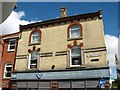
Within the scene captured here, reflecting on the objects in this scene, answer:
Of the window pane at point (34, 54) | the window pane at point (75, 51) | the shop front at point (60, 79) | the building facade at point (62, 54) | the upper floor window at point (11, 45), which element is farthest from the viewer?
the upper floor window at point (11, 45)

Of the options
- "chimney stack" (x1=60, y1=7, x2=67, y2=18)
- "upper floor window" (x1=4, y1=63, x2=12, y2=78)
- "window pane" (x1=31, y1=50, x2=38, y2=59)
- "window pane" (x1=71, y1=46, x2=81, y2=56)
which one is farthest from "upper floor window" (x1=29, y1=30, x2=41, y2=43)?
"window pane" (x1=71, y1=46, x2=81, y2=56)

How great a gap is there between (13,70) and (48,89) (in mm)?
4993

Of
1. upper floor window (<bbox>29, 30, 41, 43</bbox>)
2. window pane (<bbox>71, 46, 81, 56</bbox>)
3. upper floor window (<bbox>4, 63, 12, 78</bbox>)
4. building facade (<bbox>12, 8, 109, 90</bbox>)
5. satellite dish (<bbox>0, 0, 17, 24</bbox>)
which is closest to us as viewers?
satellite dish (<bbox>0, 0, 17, 24</bbox>)

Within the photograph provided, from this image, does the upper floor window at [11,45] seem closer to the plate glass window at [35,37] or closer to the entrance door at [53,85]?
the plate glass window at [35,37]

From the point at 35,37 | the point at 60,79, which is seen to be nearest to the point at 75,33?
the point at 60,79

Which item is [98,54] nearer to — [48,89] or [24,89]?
[48,89]

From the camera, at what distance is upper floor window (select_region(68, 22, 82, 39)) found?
1658 cm

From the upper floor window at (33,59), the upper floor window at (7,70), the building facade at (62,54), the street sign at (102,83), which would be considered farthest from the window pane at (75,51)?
the upper floor window at (7,70)

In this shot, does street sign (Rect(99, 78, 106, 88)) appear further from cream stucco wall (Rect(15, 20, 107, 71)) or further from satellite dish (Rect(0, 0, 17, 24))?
satellite dish (Rect(0, 0, 17, 24))

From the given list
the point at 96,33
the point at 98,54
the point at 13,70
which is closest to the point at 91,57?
the point at 98,54

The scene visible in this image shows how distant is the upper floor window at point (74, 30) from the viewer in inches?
653

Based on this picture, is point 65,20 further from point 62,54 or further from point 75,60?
point 75,60

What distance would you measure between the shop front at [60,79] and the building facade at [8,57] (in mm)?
1093

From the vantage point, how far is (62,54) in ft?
54.3
